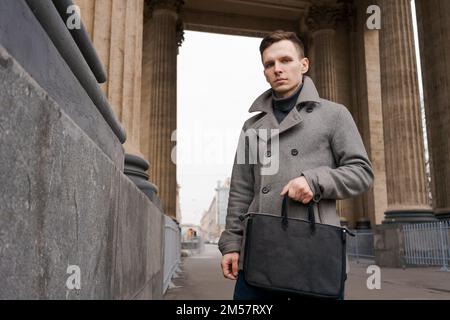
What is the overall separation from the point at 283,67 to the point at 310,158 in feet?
1.54

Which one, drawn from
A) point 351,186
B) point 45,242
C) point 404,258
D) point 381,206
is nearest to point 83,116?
point 45,242

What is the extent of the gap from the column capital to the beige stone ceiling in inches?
86.4

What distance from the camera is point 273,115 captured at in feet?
7.45

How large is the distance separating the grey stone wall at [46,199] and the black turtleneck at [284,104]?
90 cm

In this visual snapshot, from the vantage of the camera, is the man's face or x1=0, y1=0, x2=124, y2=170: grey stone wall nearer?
x1=0, y1=0, x2=124, y2=170: grey stone wall

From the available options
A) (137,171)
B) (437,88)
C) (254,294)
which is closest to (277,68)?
(254,294)

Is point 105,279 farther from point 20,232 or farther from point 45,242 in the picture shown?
point 20,232

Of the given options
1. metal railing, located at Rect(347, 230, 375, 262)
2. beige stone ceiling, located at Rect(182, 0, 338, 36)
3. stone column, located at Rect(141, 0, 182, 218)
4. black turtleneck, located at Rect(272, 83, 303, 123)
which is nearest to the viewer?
black turtleneck, located at Rect(272, 83, 303, 123)

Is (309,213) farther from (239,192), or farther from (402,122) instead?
(402,122)

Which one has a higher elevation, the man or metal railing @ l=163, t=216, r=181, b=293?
the man

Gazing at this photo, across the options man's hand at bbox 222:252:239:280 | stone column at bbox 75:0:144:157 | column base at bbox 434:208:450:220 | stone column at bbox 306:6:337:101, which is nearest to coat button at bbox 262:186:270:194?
man's hand at bbox 222:252:239:280

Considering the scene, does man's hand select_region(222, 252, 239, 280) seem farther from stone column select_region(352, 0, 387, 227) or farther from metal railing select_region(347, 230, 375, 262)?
stone column select_region(352, 0, 387, 227)

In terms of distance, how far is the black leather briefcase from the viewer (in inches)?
72.2

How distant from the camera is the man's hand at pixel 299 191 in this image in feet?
6.29
